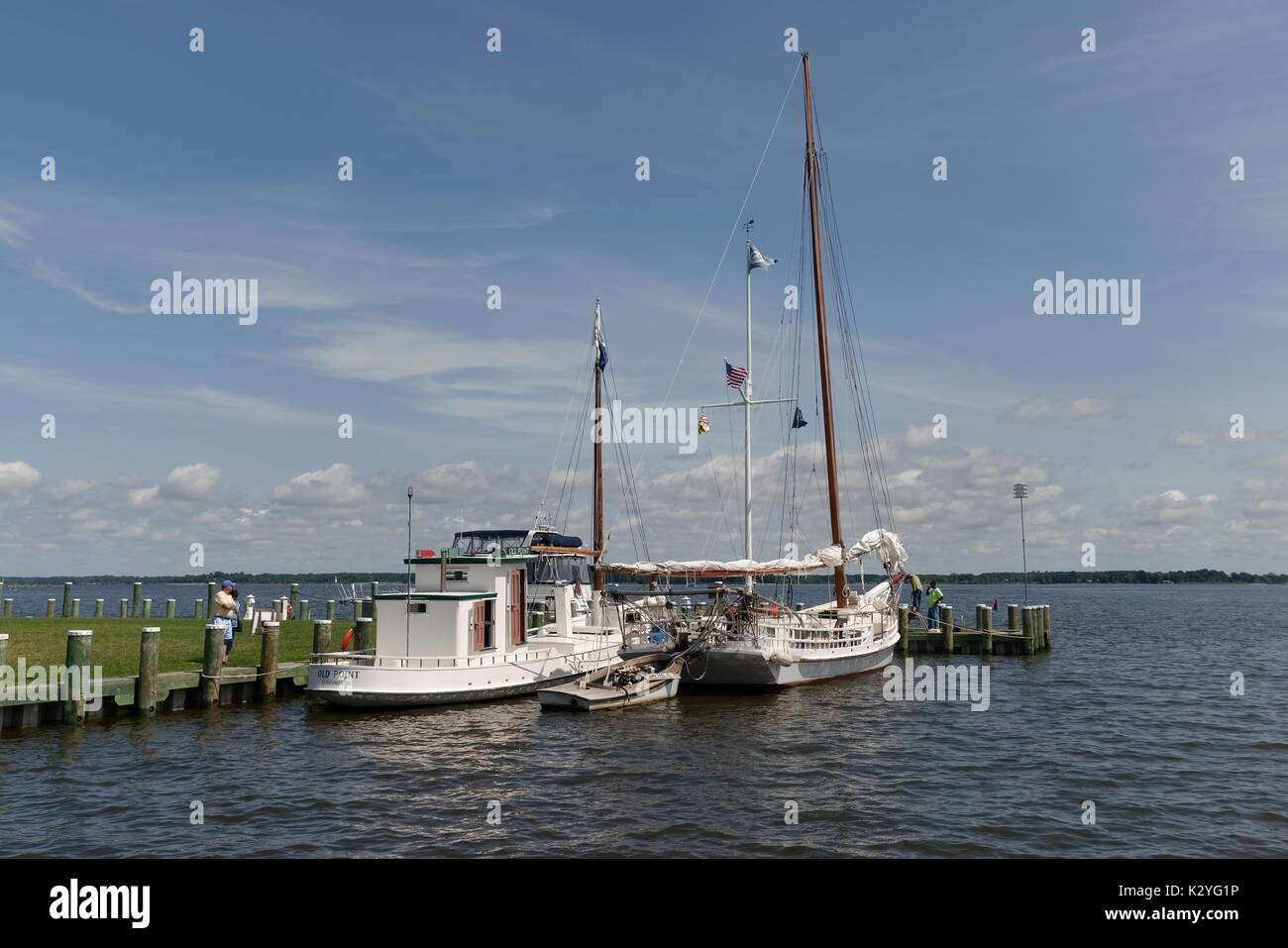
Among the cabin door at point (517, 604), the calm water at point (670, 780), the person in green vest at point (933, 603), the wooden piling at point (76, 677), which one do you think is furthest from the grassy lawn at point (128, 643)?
the person in green vest at point (933, 603)

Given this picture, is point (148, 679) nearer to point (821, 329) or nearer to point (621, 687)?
point (621, 687)

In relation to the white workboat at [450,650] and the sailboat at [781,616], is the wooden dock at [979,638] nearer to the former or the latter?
the sailboat at [781,616]

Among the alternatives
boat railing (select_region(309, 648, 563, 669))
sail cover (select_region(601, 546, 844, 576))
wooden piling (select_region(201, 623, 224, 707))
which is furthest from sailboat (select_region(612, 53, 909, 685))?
wooden piling (select_region(201, 623, 224, 707))

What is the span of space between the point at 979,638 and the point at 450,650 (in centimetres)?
2962

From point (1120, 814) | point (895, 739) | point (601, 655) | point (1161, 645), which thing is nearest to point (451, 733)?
point (601, 655)

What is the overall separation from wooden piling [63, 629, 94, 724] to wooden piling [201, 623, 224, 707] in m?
3.13

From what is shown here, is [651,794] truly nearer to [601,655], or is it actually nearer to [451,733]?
[451,733]

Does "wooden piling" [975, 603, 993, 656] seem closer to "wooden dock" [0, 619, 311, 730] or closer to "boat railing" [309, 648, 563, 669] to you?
"boat railing" [309, 648, 563, 669]

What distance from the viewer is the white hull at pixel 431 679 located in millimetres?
24719

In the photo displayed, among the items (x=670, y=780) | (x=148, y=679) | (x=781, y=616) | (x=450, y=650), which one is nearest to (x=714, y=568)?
(x=781, y=616)

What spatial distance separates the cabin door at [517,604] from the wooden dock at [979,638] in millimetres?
22297

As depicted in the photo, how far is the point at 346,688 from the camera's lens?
2462 cm
